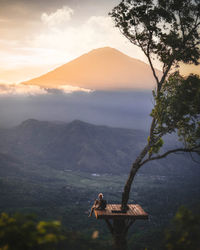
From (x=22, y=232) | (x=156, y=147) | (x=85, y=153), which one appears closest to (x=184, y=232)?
(x=22, y=232)

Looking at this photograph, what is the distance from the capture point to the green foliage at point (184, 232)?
3945mm

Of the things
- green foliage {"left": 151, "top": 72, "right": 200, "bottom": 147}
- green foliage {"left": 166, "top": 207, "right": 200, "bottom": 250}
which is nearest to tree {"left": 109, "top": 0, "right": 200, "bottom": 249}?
green foliage {"left": 151, "top": 72, "right": 200, "bottom": 147}

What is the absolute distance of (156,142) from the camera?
10.9m

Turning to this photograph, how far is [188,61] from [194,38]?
108cm

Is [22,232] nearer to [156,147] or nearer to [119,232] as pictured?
[119,232]

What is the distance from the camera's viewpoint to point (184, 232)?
4.04 meters

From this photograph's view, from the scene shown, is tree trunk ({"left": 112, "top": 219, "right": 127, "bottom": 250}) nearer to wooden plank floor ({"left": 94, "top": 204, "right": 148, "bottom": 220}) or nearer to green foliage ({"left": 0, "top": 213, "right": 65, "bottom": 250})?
wooden plank floor ({"left": 94, "top": 204, "right": 148, "bottom": 220})

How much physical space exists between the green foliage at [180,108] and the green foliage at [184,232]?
674cm

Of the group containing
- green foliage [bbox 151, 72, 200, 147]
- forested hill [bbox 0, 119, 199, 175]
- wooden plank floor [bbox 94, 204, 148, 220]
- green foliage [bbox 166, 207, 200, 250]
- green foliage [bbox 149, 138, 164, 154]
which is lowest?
forested hill [bbox 0, 119, 199, 175]

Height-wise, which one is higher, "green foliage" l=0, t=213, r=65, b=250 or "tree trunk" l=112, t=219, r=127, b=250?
"green foliage" l=0, t=213, r=65, b=250

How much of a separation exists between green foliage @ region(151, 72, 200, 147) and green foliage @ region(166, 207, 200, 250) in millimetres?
6737

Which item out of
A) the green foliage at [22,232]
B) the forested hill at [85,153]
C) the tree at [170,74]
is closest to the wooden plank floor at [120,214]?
the tree at [170,74]

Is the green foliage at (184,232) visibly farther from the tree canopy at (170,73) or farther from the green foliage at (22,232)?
the tree canopy at (170,73)

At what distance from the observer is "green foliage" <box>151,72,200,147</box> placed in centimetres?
1041
